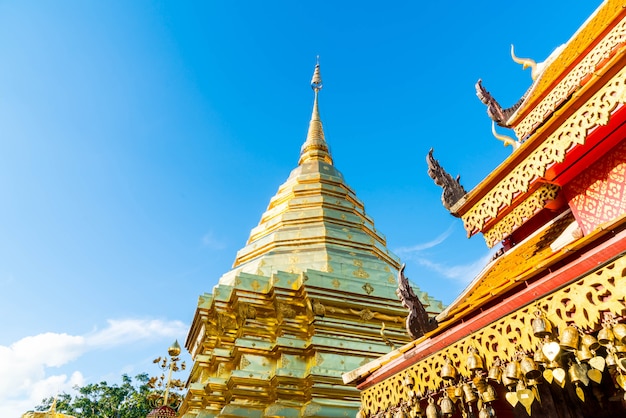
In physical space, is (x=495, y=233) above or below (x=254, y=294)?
below

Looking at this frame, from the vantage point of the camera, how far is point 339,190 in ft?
48.1

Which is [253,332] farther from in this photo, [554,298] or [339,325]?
[554,298]

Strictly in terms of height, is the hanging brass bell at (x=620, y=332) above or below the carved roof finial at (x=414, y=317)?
below

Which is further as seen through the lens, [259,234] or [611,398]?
[259,234]

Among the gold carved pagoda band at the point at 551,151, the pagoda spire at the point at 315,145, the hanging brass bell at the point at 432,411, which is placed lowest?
the hanging brass bell at the point at 432,411

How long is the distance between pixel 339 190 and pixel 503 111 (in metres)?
8.89

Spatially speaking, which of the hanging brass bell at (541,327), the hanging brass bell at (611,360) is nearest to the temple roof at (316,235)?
the hanging brass bell at (541,327)

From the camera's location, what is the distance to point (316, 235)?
470 inches

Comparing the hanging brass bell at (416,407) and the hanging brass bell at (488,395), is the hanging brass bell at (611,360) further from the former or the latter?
the hanging brass bell at (416,407)

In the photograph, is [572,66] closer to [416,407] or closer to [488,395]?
[488,395]

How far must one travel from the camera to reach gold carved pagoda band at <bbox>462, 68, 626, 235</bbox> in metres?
2.94

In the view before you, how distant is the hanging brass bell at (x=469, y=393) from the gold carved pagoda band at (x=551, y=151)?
1.76 metres

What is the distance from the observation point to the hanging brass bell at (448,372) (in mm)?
2830

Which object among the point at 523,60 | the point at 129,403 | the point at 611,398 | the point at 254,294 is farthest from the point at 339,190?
the point at 129,403
